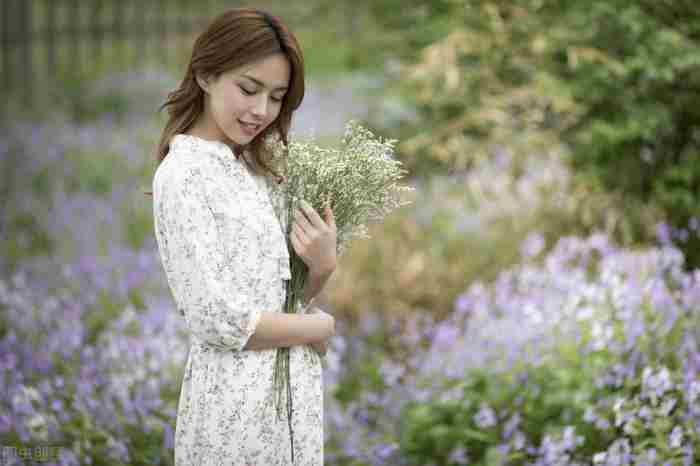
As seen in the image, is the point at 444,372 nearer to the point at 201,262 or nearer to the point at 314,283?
the point at 314,283

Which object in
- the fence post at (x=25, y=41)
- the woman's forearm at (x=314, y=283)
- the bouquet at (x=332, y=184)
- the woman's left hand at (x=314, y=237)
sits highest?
the fence post at (x=25, y=41)

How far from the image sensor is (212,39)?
5.95ft

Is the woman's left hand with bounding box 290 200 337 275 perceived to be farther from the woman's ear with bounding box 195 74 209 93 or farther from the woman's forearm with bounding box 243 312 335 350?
the woman's ear with bounding box 195 74 209 93

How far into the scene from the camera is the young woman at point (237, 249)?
1.77 m

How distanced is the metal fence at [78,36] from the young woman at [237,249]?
8905mm

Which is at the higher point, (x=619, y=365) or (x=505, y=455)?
(x=619, y=365)

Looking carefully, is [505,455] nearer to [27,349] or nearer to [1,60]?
[27,349]

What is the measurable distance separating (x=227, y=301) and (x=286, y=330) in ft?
0.59

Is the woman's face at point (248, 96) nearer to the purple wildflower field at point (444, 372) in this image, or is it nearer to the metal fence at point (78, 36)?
the purple wildflower field at point (444, 372)

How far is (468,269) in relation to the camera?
15.9 feet

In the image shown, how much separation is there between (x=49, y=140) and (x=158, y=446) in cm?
595

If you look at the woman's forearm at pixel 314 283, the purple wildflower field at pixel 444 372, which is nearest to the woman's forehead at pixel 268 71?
the woman's forearm at pixel 314 283

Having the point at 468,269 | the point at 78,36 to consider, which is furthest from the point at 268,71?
the point at 78,36

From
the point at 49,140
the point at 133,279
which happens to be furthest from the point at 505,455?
the point at 49,140
